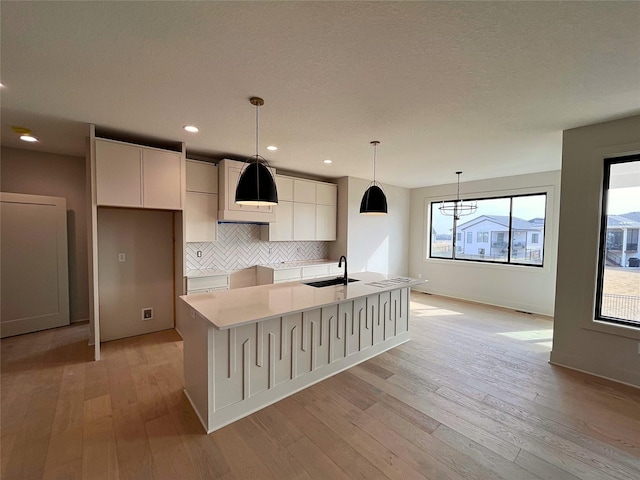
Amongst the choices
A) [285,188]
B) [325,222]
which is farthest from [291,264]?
[285,188]

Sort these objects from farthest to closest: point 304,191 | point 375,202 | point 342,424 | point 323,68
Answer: point 304,191, point 375,202, point 342,424, point 323,68

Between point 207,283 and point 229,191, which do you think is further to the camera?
point 229,191

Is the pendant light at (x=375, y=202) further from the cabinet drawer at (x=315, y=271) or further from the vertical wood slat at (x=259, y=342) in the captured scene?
the cabinet drawer at (x=315, y=271)

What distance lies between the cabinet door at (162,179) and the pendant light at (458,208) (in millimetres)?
5133

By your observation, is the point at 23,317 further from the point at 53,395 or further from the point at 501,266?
the point at 501,266

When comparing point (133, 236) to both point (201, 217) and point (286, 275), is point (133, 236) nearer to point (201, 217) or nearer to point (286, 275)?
point (201, 217)

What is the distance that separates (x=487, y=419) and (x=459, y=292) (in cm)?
428

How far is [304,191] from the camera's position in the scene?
5.05 meters

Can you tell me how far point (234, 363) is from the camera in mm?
2115

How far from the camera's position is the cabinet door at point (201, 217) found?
381 centimetres

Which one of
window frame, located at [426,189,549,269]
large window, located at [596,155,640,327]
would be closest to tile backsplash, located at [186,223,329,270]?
window frame, located at [426,189,549,269]

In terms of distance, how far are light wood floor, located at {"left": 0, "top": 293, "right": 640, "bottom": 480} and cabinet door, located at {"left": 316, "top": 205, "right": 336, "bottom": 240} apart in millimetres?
2784

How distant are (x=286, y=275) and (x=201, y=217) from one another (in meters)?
1.58

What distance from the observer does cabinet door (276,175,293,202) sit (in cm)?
472
